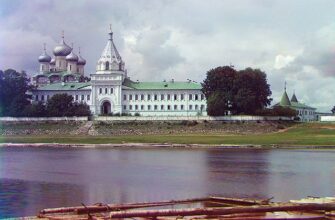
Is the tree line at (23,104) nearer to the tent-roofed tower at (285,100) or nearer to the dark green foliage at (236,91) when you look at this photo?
the dark green foliage at (236,91)

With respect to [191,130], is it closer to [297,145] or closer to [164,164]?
[297,145]

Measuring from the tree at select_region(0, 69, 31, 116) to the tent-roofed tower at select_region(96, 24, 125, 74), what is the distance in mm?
18090

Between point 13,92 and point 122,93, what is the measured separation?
87.3 ft

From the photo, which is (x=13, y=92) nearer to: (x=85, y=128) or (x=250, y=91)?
(x=85, y=128)

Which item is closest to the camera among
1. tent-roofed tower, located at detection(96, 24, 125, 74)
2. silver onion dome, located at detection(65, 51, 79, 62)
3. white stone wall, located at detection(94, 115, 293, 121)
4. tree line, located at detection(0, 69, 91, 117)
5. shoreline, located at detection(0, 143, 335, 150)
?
shoreline, located at detection(0, 143, 335, 150)

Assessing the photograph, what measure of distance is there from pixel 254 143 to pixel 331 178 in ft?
129

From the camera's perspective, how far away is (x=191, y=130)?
4373 inches

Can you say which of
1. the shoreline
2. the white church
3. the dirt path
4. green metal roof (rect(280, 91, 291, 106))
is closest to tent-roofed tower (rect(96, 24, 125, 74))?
the white church

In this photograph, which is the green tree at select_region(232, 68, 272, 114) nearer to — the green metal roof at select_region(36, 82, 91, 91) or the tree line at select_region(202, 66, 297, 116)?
the tree line at select_region(202, 66, 297, 116)

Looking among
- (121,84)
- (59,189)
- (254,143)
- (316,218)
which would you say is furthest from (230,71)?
(316,218)

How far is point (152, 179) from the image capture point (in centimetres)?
3756

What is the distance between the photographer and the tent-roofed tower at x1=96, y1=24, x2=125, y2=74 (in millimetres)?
139875

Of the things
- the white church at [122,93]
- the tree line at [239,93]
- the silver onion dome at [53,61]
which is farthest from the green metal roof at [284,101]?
the silver onion dome at [53,61]

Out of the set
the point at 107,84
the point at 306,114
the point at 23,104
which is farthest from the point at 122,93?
the point at 306,114
